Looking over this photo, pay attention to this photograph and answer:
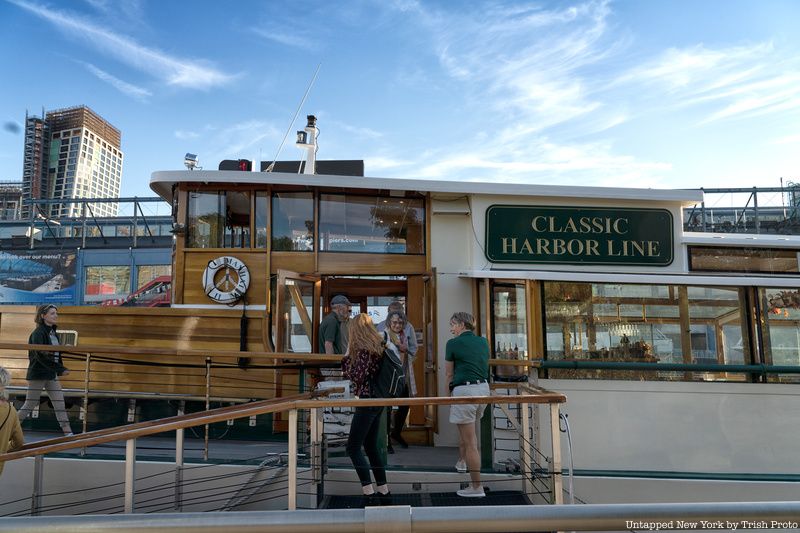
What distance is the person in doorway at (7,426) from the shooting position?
422cm

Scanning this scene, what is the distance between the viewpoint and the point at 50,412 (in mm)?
6820

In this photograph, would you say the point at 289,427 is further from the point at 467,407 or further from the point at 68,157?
the point at 68,157

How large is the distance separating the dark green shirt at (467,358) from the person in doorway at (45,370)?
3.94 m

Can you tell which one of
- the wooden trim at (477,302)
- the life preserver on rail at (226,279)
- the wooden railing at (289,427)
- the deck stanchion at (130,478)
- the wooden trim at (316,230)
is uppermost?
the wooden trim at (316,230)

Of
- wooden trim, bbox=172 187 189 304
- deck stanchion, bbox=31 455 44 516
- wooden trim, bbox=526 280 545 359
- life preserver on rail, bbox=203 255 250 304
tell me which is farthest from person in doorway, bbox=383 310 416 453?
deck stanchion, bbox=31 455 44 516

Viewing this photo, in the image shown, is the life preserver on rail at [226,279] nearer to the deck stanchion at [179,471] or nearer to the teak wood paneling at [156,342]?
the teak wood paneling at [156,342]

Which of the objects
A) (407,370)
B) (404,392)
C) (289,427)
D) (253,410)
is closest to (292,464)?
(289,427)

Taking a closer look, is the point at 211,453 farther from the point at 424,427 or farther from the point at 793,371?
the point at 793,371

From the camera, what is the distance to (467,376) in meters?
4.99

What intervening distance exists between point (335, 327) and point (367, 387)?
2.11 m

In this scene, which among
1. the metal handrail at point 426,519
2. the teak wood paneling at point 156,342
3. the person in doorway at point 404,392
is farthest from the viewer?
the teak wood paneling at point 156,342

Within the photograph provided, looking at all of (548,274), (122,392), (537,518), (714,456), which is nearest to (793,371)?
(714,456)

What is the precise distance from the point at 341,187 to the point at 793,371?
16.7 feet

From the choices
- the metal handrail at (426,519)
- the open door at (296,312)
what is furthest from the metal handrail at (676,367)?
the metal handrail at (426,519)
